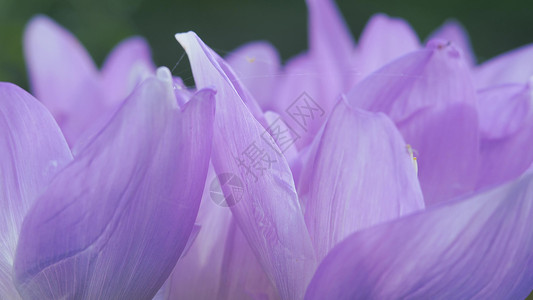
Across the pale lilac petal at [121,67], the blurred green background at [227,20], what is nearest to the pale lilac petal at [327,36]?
the pale lilac petal at [121,67]

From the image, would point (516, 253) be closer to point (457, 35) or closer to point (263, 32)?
point (457, 35)

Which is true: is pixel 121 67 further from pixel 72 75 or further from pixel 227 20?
pixel 227 20

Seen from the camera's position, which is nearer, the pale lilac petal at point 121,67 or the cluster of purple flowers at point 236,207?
the cluster of purple flowers at point 236,207

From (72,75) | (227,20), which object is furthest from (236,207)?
(227,20)

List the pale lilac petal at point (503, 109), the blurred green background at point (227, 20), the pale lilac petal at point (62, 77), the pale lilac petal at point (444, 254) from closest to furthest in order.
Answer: the pale lilac petal at point (444, 254), the pale lilac petal at point (503, 109), the pale lilac petal at point (62, 77), the blurred green background at point (227, 20)

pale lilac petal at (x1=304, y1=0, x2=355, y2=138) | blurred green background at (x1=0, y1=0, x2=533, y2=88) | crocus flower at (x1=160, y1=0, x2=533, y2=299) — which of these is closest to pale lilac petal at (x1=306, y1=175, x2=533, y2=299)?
crocus flower at (x1=160, y1=0, x2=533, y2=299)

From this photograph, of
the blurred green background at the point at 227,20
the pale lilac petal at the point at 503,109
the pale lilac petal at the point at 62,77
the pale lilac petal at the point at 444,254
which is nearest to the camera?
the pale lilac petal at the point at 444,254

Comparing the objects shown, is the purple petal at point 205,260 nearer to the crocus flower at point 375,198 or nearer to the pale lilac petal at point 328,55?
the crocus flower at point 375,198

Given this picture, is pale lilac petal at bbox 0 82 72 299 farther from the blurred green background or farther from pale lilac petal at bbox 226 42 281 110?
the blurred green background
